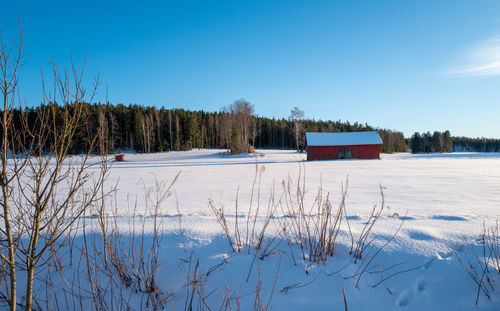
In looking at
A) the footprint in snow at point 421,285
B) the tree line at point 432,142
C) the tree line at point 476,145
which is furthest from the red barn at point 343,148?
the tree line at point 476,145

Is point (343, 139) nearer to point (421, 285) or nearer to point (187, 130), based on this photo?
point (421, 285)

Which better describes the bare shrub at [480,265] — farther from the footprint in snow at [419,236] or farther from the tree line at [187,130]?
the tree line at [187,130]

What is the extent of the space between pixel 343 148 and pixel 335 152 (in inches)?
42.5

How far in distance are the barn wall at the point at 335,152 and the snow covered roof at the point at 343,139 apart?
46 cm

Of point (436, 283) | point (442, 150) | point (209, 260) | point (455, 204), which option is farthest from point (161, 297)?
point (442, 150)

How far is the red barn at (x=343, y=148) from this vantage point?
25.7 metres

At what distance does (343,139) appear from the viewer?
26906mm

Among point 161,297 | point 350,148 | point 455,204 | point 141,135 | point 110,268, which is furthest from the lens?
point 141,135

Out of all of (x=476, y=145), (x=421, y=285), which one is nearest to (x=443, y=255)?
(x=421, y=285)

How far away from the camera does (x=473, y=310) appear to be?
1896 mm

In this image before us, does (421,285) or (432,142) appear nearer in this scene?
(421,285)

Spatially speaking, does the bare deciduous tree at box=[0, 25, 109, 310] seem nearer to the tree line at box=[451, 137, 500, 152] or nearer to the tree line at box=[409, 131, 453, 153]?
Result: the tree line at box=[409, 131, 453, 153]

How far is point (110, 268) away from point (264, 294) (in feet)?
5.13

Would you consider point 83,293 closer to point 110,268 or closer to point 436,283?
point 110,268
